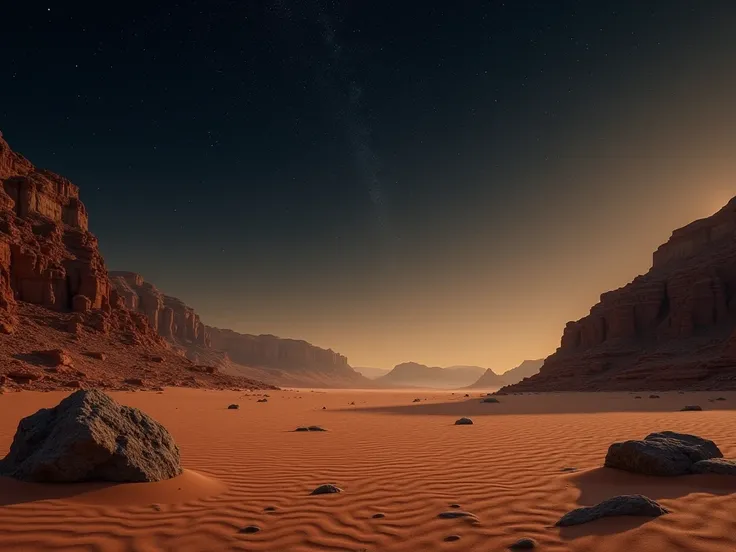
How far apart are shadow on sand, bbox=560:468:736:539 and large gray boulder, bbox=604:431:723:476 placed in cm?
10

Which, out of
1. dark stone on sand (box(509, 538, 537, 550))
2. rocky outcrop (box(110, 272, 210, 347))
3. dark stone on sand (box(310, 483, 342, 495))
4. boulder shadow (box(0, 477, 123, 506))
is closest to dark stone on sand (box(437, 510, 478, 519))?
dark stone on sand (box(509, 538, 537, 550))

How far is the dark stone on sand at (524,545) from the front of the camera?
3.66 meters

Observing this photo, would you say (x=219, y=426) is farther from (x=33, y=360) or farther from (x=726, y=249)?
(x=726, y=249)

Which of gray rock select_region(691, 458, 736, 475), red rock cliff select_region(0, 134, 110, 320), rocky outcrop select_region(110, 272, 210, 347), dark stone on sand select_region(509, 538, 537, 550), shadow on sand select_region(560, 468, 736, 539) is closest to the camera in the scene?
dark stone on sand select_region(509, 538, 537, 550)

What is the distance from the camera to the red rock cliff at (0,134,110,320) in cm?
3900

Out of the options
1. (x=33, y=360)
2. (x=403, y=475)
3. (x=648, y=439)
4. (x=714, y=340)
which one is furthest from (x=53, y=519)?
(x=714, y=340)

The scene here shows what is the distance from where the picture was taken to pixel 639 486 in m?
5.25

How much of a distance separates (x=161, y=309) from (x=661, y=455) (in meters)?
134

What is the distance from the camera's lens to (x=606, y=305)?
210 ft

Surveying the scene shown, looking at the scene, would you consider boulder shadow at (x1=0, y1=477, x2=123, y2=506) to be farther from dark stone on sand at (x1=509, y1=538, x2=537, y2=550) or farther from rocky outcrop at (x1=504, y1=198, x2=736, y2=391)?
rocky outcrop at (x1=504, y1=198, x2=736, y2=391)

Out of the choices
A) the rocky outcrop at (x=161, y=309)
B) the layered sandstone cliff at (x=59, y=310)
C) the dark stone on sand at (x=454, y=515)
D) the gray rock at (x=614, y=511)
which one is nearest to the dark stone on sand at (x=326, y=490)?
the dark stone on sand at (x=454, y=515)

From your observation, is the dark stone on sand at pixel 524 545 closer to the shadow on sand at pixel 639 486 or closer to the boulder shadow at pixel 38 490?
the shadow on sand at pixel 639 486

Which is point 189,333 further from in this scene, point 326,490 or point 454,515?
point 454,515

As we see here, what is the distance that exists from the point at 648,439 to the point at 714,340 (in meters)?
50.3
